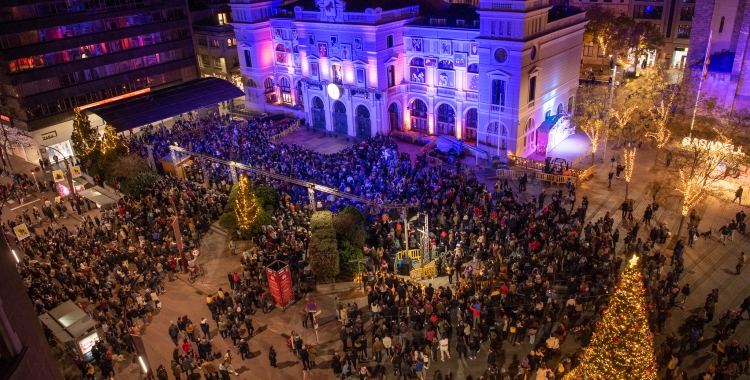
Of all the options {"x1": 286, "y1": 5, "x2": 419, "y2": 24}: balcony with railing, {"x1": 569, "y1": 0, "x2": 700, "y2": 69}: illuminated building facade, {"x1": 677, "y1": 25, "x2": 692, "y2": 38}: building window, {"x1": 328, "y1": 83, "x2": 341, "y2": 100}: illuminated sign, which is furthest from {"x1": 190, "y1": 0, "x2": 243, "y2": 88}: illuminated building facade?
{"x1": 677, "y1": 25, "x2": 692, "y2": 38}: building window

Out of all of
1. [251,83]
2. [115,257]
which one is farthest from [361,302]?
[251,83]

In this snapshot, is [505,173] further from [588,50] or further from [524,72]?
[588,50]

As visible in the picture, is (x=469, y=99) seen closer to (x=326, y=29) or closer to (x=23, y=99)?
(x=326, y=29)

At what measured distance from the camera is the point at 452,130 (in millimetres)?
46750

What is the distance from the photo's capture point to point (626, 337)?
41.5ft

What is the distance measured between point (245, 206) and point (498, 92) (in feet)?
69.2

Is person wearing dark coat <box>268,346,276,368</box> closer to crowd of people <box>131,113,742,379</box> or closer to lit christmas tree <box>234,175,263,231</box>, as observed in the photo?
crowd of people <box>131,113,742,379</box>

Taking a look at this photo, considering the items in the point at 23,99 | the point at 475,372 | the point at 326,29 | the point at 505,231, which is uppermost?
the point at 326,29

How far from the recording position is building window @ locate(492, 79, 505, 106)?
3978cm

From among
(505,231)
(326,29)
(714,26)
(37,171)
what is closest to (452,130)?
(326,29)

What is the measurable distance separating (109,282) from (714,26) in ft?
162

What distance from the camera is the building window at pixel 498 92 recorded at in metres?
39.8

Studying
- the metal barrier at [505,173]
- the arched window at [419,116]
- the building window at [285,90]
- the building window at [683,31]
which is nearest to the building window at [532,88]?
the metal barrier at [505,173]

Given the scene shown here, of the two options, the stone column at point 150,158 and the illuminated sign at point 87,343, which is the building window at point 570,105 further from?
the illuminated sign at point 87,343
